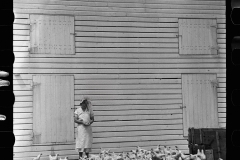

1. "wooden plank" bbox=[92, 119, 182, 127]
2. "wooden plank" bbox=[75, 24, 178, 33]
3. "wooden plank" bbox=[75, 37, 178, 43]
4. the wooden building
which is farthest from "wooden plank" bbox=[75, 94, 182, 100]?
"wooden plank" bbox=[75, 24, 178, 33]

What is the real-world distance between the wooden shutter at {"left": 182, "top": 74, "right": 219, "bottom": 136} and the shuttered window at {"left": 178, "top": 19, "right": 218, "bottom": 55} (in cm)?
75

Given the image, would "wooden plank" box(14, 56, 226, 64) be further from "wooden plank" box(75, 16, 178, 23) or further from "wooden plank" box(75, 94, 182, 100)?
"wooden plank" box(75, 16, 178, 23)

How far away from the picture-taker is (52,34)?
390 inches

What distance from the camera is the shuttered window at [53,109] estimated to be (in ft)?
30.9

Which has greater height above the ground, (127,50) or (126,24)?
(126,24)

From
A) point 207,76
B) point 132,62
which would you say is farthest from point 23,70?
point 207,76

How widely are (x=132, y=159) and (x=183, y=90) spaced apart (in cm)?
728

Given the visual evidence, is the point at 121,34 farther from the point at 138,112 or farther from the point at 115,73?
the point at 138,112

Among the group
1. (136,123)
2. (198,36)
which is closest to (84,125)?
(136,123)

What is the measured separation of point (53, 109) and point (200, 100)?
4081 millimetres

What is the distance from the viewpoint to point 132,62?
10.1 m

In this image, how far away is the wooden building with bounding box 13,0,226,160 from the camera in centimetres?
948

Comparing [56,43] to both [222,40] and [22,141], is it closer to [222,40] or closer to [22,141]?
[22,141]
